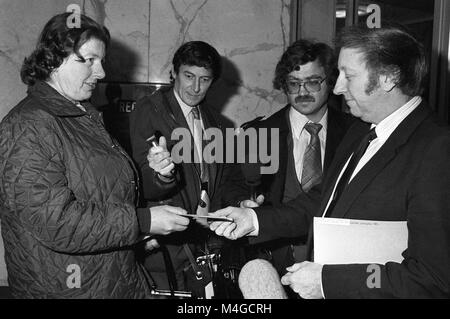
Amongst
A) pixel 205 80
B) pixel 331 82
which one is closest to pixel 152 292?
pixel 205 80

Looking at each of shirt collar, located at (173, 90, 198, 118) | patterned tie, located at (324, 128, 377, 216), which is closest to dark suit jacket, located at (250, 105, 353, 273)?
shirt collar, located at (173, 90, 198, 118)

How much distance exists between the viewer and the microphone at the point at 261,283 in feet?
4.97

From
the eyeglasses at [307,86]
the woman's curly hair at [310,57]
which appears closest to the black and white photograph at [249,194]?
the eyeglasses at [307,86]

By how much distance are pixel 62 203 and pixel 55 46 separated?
0.65 metres

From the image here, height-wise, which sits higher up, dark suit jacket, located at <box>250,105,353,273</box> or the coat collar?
the coat collar

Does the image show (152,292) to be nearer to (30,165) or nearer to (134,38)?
(30,165)

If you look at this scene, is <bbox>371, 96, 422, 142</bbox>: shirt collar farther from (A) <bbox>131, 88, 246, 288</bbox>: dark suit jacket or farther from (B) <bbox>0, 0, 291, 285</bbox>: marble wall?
(B) <bbox>0, 0, 291, 285</bbox>: marble wall

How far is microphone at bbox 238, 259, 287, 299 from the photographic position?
59.6 inches

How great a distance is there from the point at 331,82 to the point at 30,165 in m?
2.26

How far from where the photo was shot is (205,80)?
3.23 m

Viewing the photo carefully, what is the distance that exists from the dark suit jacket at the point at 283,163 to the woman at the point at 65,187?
1.13 meters

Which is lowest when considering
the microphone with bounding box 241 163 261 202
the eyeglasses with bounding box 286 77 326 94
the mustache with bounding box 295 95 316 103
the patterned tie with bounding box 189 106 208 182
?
the microphone with bounding box 241 163 261 202

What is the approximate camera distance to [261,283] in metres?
1.53
